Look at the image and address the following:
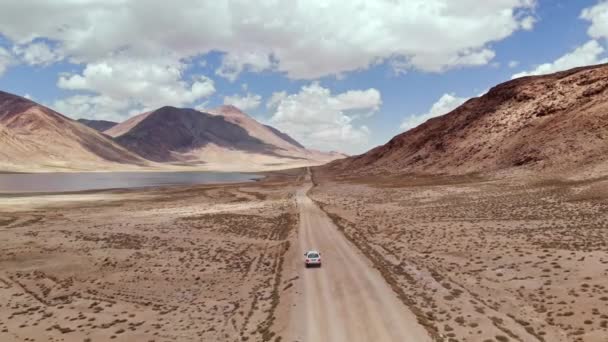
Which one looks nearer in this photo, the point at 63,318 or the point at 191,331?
the point at 191,331

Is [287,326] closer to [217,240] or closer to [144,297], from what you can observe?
[144,297]

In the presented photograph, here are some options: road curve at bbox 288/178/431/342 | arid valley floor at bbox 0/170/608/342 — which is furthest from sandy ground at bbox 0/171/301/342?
road curve at bbox 288/178/431/342

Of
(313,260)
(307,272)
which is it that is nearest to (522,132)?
(313,260)

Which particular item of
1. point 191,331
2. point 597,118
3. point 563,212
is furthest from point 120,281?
point 597,118

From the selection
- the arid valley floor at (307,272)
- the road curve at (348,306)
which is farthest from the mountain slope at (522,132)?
the road curve at (348,306)

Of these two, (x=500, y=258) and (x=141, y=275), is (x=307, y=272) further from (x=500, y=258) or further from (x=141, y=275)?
(x=500, y=258)

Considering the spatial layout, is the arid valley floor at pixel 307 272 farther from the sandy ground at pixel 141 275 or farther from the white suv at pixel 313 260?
the white suv at pixel 313 260

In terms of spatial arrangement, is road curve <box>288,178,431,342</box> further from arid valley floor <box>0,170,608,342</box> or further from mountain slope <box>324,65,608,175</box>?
mountain slope <box>324,65,608,175</box>
